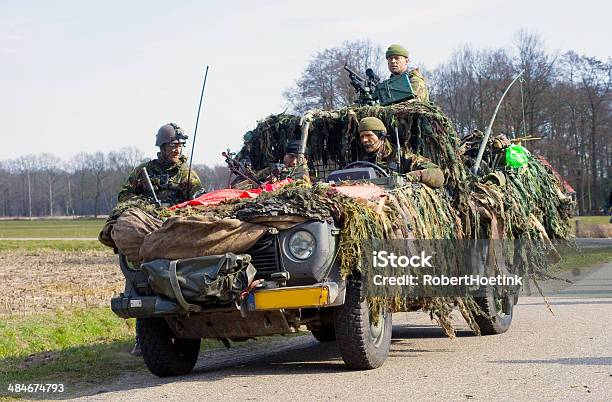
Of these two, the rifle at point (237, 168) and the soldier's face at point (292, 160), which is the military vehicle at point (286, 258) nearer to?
the rifle at point (237, 168)

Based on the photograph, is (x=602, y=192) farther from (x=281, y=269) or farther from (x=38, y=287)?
(x=281, y=269)

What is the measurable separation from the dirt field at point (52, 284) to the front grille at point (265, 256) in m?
5.88

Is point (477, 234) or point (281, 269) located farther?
point (477, 234)

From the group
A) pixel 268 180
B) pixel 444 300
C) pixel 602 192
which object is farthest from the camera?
pixel 602 192

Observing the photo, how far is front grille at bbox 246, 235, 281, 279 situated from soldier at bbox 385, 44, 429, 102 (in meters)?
3.99

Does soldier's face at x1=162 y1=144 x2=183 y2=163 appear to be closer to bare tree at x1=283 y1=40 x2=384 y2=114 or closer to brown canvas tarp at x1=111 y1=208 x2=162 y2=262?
brown canvas tarp at x1=111 y1=208 x2=162 y2=262

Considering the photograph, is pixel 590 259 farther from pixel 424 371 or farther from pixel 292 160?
pixel 424 371

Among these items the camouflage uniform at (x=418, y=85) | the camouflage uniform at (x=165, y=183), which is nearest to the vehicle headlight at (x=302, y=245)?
the camouflage uniform at (x=165, y=183)

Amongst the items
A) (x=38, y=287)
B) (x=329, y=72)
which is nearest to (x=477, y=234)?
(x=38, y=287)

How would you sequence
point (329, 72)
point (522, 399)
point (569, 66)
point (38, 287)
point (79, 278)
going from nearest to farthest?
1. point (522, 399)
2. point (38, 287)
3. point (79, 278)
4. point (329, 72)
5. point (569, 66)

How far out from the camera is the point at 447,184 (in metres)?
9.27

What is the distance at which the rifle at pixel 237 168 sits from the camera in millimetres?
9573

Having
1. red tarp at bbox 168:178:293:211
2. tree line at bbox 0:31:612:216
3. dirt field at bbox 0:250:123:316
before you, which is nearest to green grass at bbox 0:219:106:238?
tree line at bbox 0:31:612:216

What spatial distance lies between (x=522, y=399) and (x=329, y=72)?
35.6 metres
